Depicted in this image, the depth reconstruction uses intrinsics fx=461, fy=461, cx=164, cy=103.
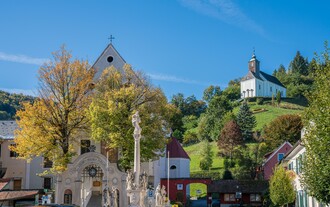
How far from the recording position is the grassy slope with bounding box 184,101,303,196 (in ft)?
242

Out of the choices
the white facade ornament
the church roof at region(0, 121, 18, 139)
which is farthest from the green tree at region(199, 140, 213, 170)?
the white facade ornament

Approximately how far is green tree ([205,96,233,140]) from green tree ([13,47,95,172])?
2198 inches

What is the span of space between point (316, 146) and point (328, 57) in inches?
182

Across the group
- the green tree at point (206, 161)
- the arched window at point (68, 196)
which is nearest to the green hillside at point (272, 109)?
the green tree at point (206, 161)

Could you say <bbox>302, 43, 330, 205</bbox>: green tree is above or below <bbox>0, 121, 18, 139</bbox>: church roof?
Answer: below

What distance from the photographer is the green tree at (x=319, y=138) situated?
2048cm

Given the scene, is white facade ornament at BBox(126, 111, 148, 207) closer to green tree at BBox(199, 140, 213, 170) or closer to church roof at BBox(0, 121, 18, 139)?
church roof at BBox(0, 121, 18, 139)

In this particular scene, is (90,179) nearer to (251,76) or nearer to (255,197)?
(255,197)

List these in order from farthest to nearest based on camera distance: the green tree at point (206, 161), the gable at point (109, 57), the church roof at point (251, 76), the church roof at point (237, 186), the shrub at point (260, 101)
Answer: the church roof at point (251, 76)
the shrub at point (260, 101)
the green tree at point (206, 161)
the church roof at point (237, 186)
the gable at point (109, 57)

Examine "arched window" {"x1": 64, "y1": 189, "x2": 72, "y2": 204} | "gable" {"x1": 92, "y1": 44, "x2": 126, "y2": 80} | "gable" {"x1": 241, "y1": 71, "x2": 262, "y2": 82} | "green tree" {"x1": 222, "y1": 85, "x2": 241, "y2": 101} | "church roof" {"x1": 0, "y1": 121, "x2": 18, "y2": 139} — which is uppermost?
"gable" {"x1": 241, "y1": 71, "x2": 262, "y2": 82}

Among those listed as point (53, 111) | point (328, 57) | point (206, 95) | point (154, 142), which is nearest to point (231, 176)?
point (154, 142)

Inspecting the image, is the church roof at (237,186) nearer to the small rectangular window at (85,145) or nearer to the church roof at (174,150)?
the church roof at (174,150)

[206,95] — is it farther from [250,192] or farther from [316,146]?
[316,146]

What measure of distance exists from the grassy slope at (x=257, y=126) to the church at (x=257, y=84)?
12.3m
